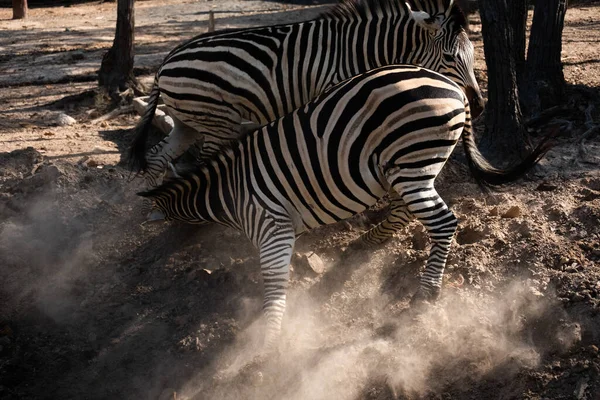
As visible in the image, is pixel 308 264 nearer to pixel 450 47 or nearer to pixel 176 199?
pixel 176 199

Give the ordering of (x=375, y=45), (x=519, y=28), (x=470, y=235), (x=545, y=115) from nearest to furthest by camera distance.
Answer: (x=470, y=235) < (x=375, y=45) < (x=545, y=115) < (x=519, y=28)

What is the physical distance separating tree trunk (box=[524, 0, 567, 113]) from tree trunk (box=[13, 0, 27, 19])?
13.7 meters

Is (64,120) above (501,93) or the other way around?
the other way around

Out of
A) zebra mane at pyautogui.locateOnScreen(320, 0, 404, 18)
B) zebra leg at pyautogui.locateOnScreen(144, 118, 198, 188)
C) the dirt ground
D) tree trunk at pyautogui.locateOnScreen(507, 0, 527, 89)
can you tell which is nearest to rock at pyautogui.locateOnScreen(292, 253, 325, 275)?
the dirt ground

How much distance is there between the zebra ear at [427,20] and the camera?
6.29 metres

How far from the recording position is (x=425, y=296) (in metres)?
5.38

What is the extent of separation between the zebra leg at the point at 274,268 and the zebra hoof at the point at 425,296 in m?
1.00

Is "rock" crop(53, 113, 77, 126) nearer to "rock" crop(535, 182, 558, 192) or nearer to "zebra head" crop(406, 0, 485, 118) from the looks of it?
"zebra head" crop(406, 0, 485, 118)

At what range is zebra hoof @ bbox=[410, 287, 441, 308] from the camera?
5371 millimetres

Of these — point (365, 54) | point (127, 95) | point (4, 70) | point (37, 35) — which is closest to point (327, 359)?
point (365, 54)

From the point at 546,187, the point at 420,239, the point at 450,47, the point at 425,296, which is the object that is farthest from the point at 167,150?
the point at 546,187

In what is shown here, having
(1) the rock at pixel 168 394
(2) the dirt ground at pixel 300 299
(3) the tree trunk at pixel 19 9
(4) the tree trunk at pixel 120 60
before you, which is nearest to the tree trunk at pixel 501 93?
(2) the dirt ground at pixel 300 299

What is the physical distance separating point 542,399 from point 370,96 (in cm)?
232

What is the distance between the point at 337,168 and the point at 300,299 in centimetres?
122
